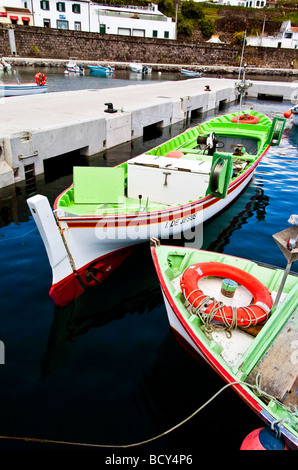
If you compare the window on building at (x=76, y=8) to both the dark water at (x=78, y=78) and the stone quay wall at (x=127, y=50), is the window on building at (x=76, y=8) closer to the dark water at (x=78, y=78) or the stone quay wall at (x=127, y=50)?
the stone quay wall at (x=127, y=50)

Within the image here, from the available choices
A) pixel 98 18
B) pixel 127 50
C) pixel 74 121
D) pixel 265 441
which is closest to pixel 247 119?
pixel 74 121

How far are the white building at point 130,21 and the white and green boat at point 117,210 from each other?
7255 centimetres

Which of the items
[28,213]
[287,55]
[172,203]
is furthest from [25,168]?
[287,55]

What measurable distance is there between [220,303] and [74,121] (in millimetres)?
12228

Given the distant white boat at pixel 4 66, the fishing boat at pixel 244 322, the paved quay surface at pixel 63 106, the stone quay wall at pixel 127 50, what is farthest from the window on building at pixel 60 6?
the fishing boat at pixel 244 322

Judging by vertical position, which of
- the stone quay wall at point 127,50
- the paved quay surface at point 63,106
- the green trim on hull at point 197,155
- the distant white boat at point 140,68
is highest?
the stone quay wall at point 127,50

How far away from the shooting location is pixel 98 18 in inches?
2726

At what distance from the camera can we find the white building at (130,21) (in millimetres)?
69500

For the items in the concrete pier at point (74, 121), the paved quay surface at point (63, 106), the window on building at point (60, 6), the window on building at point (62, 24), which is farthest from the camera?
the window on building at point (62, 24)

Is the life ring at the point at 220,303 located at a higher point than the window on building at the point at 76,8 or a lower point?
lower

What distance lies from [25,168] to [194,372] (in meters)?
10.5

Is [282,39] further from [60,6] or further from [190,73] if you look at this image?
[60,6]

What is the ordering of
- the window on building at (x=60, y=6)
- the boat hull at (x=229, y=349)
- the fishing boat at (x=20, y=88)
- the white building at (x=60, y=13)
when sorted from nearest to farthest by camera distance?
the boat hull at (x=229, y=349) < the fishing boat at (x=20, y=88) < the white building at (x=60, y=13) < the window on building at (x=60, y=6)

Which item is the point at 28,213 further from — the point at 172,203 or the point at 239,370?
the point at 239,370
